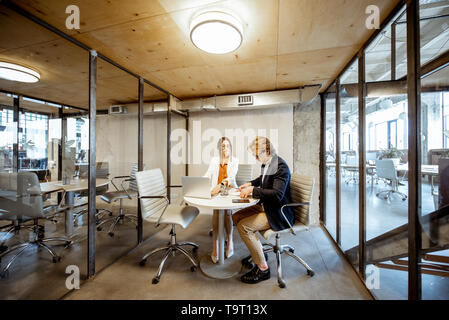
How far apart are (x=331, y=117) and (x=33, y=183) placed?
4.52 metres

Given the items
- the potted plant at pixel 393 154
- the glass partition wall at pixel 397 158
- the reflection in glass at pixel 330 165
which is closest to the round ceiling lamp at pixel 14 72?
the glass partition wall at pixel 397 158

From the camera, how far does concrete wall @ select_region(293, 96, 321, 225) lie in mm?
3733

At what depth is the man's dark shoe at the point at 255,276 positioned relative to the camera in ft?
6.40

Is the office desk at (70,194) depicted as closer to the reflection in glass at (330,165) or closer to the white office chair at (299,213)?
the white office chair at (299,213)

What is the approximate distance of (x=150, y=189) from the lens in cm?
245

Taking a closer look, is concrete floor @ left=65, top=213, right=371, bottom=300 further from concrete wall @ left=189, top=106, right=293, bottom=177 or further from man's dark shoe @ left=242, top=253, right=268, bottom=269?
concrete wall @ left=189, top=106, right=293, bottom=177

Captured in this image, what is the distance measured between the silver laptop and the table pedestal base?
0.90 meters

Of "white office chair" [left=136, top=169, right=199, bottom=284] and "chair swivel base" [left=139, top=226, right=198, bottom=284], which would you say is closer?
"chair swivel base" [left=139, top=226, right=198, bottom=284]

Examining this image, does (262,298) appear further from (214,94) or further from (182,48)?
(214,94)

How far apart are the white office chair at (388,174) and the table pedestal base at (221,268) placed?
1.84 metres

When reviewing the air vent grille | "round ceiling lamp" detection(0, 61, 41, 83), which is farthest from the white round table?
"round ceiling lamp" detection(0, 61, 41, 83)

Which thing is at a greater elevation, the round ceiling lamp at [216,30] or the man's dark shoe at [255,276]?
the round ceiling lamp at [216,30]

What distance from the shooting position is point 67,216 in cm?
290

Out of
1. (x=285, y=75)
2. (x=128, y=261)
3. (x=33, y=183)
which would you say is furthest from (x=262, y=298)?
(x=285, y=75)
